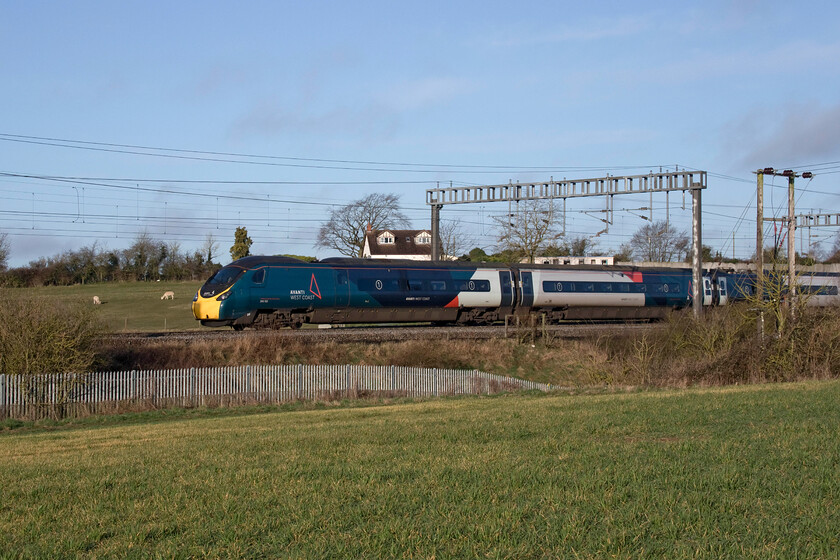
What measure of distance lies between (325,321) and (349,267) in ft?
8.55

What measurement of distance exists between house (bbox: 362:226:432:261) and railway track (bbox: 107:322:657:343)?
54443 millimetres

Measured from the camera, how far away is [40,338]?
24.9m

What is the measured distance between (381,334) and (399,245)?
216 ft

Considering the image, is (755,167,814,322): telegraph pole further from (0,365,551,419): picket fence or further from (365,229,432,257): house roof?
(365,229,432,257): house roof

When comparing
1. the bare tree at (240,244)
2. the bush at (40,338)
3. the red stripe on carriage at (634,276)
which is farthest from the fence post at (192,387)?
the bare tree at (240,244)

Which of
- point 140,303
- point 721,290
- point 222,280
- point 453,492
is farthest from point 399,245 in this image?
point 453,492

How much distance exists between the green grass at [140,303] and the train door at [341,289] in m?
13.6

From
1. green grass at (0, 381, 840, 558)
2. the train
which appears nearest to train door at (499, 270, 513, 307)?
the train

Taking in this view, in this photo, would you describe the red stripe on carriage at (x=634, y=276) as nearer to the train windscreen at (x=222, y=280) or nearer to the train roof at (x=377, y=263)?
the train roof at (x=377, y=263)

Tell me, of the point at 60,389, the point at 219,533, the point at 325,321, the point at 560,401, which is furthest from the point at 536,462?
the point at 325,321

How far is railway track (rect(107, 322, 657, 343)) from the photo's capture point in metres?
31.0

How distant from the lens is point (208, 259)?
95.4 metres

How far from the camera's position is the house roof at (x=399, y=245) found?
94.9 metres

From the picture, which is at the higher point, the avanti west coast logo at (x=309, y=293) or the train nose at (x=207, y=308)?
the avanti west coast logo at (x=309, y=293)
